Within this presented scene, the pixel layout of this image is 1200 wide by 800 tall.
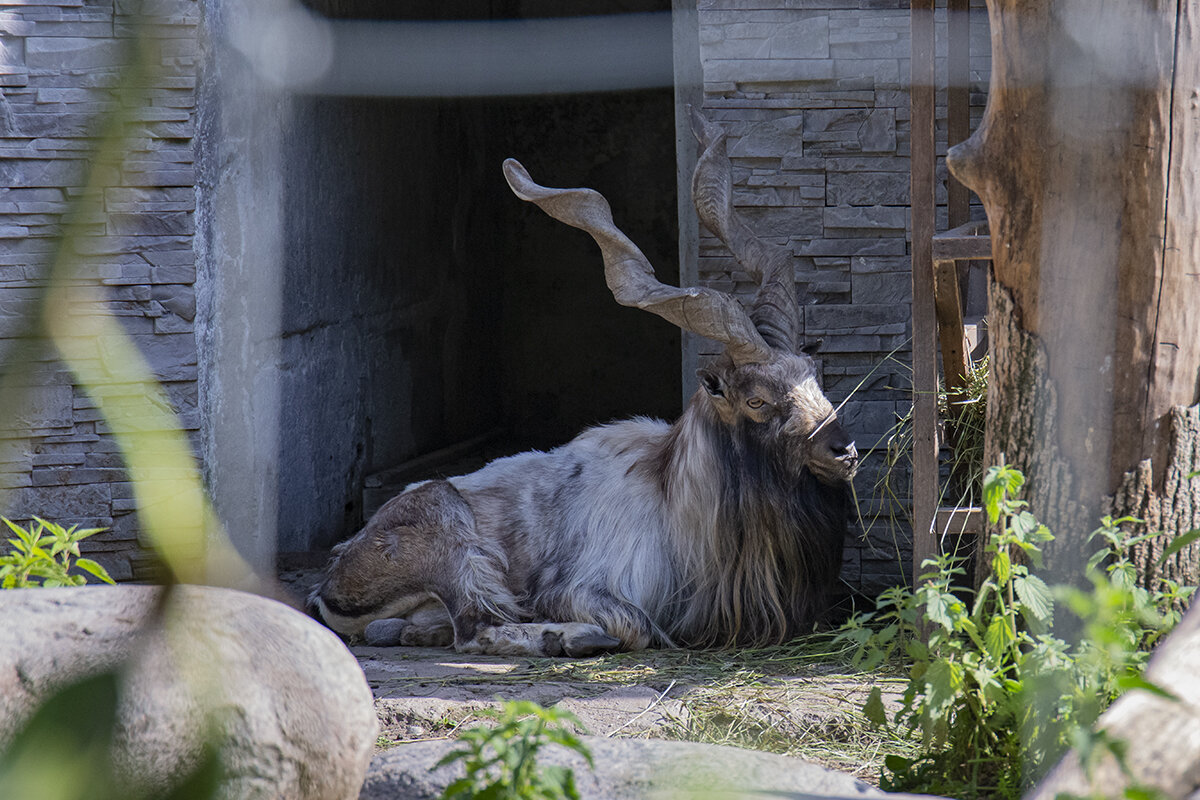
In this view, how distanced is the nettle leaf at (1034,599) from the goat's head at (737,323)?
5.96ft

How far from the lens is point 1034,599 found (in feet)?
7.39

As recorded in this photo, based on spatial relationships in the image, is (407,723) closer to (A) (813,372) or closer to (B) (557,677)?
(B) (557,677)

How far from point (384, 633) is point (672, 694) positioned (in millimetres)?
1405

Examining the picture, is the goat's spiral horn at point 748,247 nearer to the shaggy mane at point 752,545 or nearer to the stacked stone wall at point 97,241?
the shaggy mane at point 752,545

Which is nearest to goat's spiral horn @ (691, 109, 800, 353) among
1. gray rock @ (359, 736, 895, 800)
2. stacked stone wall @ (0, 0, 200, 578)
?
stacked stone wall @ (0, 0, 200, 578)

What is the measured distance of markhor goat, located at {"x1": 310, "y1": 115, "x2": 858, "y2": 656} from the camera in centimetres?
426

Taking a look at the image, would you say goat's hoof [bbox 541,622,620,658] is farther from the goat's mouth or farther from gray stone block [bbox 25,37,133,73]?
gray stone block [bbox 25,37,133,73]

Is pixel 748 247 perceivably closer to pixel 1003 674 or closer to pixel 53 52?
pixel 1003 674

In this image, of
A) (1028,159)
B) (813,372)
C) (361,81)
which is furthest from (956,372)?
(361,81)

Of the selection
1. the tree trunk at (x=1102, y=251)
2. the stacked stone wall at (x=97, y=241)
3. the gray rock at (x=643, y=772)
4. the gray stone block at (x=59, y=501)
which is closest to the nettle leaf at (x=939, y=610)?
the gray rock at (x=643, y=772)

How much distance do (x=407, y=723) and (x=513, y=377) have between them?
228 inches

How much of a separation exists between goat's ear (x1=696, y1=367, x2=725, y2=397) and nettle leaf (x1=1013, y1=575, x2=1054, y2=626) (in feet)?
6.84

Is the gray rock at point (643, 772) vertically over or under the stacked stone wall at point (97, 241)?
under

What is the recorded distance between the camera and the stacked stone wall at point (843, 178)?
4551mm
